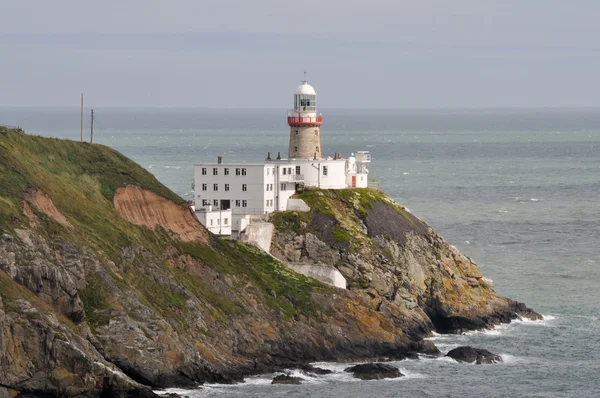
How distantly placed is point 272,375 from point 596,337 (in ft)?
89.6

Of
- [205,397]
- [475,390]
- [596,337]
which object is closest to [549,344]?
[596,337]

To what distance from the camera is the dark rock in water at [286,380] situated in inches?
3265

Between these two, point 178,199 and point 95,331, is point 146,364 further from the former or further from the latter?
point 178,199

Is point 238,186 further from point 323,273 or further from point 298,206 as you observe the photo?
point 323,273

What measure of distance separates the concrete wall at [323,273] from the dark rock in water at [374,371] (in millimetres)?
13614

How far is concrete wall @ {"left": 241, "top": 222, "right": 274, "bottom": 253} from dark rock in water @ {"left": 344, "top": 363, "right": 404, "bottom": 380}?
727 inches

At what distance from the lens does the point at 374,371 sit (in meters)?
86.3

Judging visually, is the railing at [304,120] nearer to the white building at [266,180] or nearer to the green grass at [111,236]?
the white building at [266,180]

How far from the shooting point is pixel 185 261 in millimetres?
92000

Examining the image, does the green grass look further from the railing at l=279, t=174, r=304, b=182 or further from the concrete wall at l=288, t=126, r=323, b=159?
the concrete wall at l=288, t=126, r=323, b=159

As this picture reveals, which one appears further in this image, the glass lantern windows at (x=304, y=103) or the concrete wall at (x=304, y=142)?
the glass lantern windows at (x=304, y=103)

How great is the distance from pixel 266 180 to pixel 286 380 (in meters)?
27.8

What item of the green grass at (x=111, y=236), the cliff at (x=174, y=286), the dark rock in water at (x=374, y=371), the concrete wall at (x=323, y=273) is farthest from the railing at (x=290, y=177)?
the dark rock in water at (x=374, y=371)

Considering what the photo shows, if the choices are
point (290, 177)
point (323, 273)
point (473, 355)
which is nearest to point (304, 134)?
point (290, 177)
